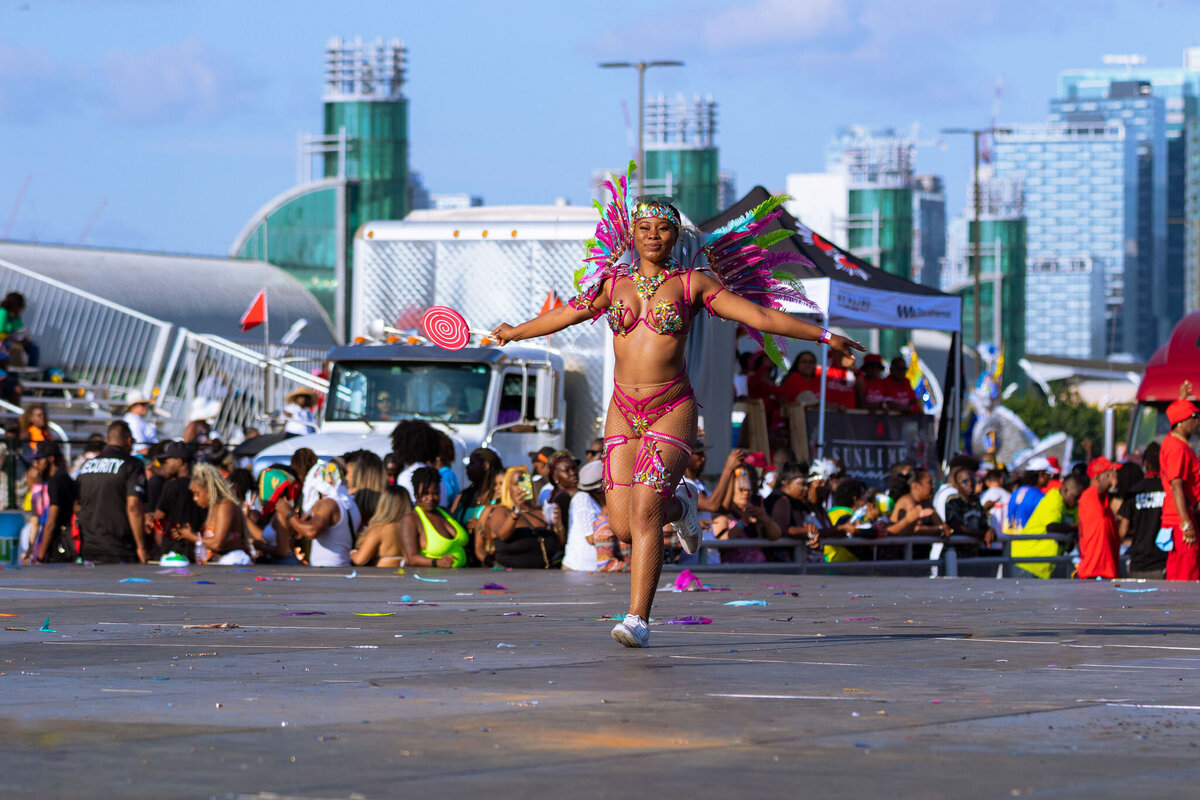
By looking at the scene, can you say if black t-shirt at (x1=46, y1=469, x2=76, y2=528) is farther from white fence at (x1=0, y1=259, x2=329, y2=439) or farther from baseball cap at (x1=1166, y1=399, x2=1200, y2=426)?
baseball cap at (x1=1166, y1=399, x2=1200, y2=426)

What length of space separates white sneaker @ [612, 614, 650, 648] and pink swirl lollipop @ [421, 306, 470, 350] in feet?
7.37

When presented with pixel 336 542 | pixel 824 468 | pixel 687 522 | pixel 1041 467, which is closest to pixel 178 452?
pixel 336 542

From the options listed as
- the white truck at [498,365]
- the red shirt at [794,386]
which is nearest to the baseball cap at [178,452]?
the white truck at [498,365]

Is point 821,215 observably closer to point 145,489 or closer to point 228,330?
point 228,330

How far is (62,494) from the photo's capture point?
17.0 m

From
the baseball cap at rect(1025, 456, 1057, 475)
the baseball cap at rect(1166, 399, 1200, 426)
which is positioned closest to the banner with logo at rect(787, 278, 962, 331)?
the baseball cap at rect(1025, 456, 1057, 475)

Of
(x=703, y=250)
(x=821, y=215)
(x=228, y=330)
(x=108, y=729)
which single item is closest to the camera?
(x=108, y=729)

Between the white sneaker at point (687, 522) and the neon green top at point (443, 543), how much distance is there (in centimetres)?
743

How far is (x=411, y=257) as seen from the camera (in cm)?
2111

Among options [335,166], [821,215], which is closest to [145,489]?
[335,166]

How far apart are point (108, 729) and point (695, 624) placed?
471cm

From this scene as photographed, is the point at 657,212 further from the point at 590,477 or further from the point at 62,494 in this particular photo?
the point at 62,494

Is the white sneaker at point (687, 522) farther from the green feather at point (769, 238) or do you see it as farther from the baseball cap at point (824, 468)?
the baseball cap at point (824, 468)

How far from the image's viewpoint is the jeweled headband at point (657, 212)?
326 inches
